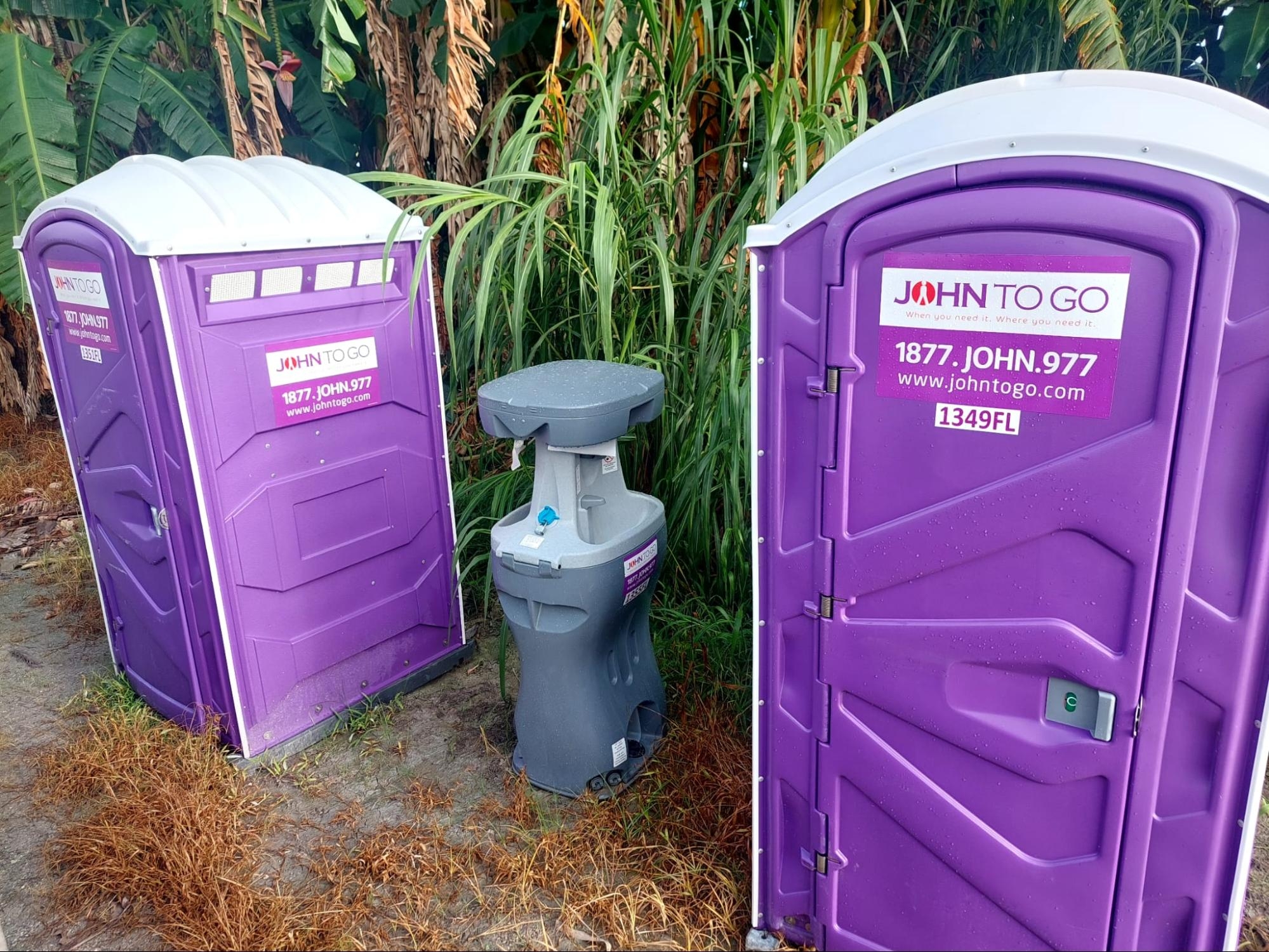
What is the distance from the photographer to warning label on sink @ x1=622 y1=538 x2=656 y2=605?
8.75 feet

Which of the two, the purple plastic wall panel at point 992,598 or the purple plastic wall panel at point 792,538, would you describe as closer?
the purple plastic wall panel at point 992,598

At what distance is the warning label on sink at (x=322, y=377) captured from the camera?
2826 mm

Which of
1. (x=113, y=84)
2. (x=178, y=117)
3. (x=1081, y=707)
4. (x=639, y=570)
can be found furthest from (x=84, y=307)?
(x=1081, y=707)

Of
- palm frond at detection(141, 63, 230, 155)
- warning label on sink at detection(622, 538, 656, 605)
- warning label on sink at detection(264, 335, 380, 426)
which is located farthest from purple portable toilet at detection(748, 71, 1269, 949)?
palm frond at detection(141, 63, 230, 155)

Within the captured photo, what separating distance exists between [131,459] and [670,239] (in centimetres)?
206

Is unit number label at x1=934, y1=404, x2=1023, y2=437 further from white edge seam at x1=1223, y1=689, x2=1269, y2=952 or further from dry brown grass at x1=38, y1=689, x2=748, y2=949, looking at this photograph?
dry brown grass at x1=38, y1=689, x2=748, y2=949

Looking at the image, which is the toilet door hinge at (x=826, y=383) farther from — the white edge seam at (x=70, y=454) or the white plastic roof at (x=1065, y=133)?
the white edge seam at (x=70, y=454)

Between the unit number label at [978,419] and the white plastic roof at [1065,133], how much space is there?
1.43 ft

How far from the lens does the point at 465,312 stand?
363 centimetres

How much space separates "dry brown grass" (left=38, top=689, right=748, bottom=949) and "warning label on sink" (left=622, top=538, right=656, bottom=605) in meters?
0.55

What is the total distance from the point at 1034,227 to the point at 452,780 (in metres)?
2.43

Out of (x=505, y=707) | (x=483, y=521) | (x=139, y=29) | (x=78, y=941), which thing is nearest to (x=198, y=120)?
(x=139, y=29)

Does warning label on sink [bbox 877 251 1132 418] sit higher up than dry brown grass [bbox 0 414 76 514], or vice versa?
warning label on sink [bbox 877 251 1132 418]

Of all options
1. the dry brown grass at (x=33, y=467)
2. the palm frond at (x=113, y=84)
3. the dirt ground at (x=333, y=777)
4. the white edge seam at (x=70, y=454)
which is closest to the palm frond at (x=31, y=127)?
the palm frond at (x=113, y=84)
